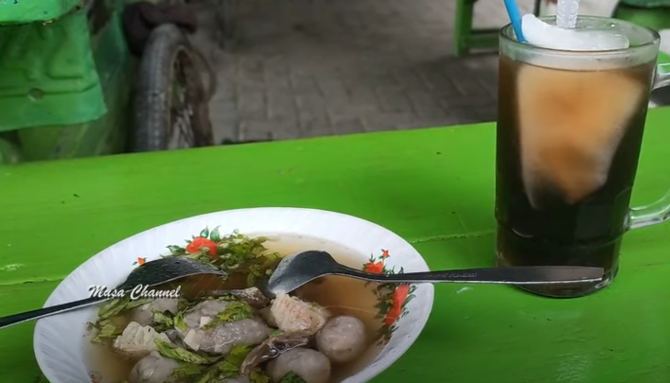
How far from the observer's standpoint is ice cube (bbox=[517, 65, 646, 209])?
515mm

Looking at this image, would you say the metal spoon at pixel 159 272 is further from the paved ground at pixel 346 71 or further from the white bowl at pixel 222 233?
the paved ground at pixel 346 71

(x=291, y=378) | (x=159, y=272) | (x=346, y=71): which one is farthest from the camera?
(x=346, y=71)

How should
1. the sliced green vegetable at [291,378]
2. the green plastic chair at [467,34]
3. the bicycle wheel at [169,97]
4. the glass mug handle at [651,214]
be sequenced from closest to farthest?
the sliced green vegetable at [291,378]
the glass mug handle at [651,214]
the bicycle wheel at [169,97]
the green plastic chair at [467,34]

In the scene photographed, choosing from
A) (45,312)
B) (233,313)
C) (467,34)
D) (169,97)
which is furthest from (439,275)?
(467,34)

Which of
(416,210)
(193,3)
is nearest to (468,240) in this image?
(416,210)

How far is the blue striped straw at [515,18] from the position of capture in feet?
1.74

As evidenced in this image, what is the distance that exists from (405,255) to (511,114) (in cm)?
14

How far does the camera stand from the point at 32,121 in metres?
1.14

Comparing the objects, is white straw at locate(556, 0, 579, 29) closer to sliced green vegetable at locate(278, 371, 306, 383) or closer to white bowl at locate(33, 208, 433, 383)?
white bowl at locate(33, 208, 433, 383)

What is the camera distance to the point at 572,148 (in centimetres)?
54

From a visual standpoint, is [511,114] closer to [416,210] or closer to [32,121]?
[416,210]

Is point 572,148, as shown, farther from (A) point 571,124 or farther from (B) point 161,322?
(B) point 161,322

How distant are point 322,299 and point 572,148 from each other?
0.23 meters

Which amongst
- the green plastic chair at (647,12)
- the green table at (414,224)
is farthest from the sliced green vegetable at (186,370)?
the green plastic chair at (647,12)
